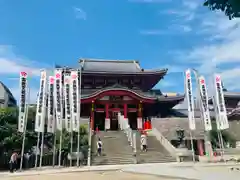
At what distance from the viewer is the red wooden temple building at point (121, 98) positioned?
3122 centimetres

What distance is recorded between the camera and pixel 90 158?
1862cm

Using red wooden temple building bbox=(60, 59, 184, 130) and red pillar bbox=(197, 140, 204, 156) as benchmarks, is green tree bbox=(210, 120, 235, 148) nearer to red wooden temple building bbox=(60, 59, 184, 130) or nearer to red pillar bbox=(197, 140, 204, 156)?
red pillar bbox=(197, 140, 204, 156)

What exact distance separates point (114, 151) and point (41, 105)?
646cm

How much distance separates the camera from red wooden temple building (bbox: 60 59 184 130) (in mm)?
31223

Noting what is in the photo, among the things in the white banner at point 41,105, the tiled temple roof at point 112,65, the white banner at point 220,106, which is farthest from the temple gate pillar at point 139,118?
the white banner at point 41,105

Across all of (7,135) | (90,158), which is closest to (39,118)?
(7,135)

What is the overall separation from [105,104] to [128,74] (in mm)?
4916

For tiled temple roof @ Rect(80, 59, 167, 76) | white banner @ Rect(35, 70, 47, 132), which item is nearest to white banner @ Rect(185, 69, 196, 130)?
white banner @ Rect(35, 70, 47, 132)

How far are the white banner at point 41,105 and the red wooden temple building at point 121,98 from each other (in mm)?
12581

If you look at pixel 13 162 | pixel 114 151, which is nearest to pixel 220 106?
pixel 114 151

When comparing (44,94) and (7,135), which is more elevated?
(44,94)

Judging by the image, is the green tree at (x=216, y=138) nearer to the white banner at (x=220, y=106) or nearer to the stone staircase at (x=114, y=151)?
the white banner at (x=220, y=106)

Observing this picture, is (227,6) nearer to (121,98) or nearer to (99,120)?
(121,98)

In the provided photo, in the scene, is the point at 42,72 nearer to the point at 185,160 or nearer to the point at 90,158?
the point at 90,158
